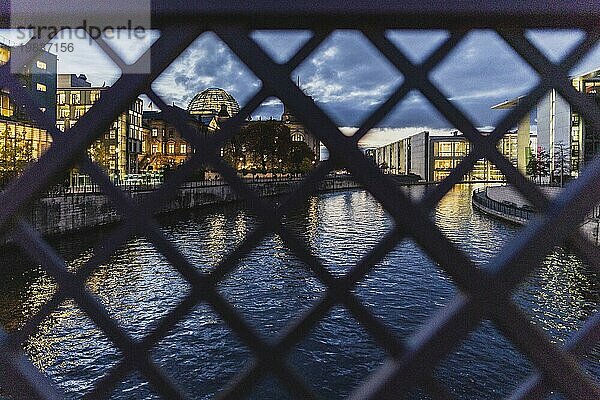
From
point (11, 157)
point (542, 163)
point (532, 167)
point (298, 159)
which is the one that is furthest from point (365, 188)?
point (298, 159)

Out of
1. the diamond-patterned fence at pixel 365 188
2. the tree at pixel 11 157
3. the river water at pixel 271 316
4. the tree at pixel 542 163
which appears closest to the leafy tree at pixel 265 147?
the tree at pixel 542 163

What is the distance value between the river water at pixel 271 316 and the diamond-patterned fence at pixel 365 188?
4.01m

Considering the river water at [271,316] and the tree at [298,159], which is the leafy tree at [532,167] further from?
the river water at [271,316]

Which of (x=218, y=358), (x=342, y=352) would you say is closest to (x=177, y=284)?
(x=218, y=358)

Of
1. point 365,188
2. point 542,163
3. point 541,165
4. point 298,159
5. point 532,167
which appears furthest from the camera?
point 298,159

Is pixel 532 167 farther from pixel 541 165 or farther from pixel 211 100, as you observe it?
pixel 211 100

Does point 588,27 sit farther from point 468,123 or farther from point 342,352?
point 342,352

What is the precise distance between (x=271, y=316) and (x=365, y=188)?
55.9 ft

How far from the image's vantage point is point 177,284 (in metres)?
21.4

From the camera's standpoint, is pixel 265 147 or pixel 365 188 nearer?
pixel 365 188

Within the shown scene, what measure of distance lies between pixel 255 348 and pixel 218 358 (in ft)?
44.0

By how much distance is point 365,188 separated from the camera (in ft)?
5.03

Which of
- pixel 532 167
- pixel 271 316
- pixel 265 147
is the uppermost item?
pixel 265 147

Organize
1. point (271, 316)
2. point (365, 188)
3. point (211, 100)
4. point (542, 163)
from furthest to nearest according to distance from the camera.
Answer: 1. point (211, 100)
2. point (542, 163)
3. point (271, 316)
4. point (365, 188)
